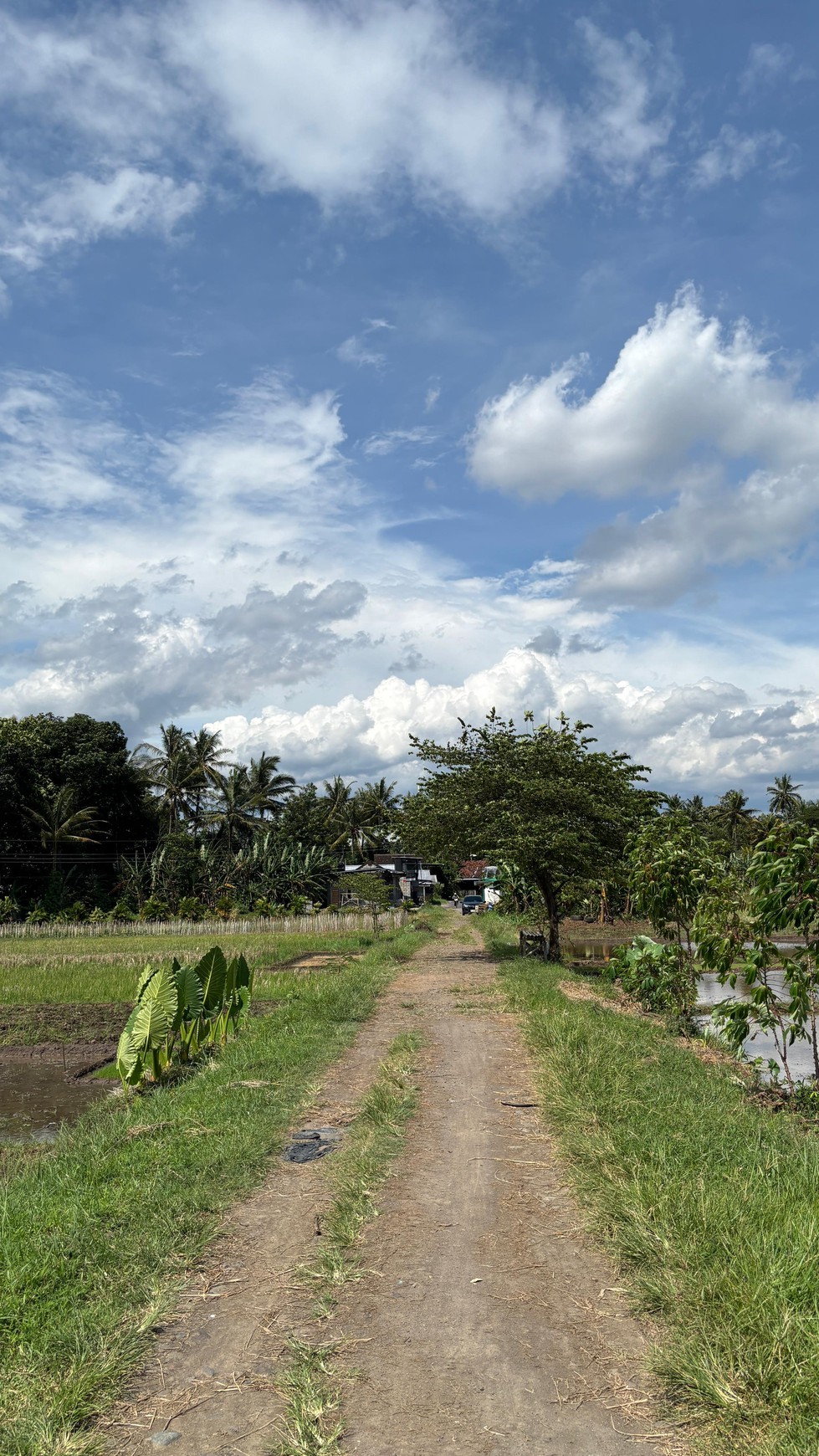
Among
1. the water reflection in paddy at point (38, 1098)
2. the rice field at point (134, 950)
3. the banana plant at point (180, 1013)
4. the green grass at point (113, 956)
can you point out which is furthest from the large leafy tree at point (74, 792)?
the banana plant at point (180, 1013)

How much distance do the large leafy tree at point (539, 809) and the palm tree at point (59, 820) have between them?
29.8 meters

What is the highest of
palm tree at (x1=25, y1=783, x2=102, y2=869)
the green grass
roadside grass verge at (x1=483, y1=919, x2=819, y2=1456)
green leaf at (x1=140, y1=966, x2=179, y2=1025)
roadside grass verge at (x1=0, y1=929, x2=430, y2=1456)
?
palm tree at (x1=25, y1=783, x2=102, y2=869)

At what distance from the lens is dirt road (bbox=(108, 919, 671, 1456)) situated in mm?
3668

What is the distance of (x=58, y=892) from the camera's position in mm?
48938

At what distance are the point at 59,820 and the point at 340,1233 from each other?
4791 cm

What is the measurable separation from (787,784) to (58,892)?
236ft

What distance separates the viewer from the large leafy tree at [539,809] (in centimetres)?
2194

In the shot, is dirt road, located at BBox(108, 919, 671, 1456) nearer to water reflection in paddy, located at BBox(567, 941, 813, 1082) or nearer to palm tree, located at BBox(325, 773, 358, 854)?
water reflection in paddy, located at BBox(567, 941, 813, 1082)

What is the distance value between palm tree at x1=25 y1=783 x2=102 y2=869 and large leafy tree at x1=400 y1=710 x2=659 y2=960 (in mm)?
29833

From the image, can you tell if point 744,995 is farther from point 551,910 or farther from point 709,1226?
point 551,910

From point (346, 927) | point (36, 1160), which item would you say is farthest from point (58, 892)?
point (36, 1160)

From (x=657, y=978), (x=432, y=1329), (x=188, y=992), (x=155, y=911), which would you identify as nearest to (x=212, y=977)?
(x=188, y=992)

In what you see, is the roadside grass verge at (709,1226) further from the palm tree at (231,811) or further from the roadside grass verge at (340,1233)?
the palm tree at (231,811)

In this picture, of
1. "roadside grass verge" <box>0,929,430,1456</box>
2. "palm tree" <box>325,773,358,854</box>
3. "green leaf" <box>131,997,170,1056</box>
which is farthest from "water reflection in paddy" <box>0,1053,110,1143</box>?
"palm tree" <box>325,773,358,854</box>
